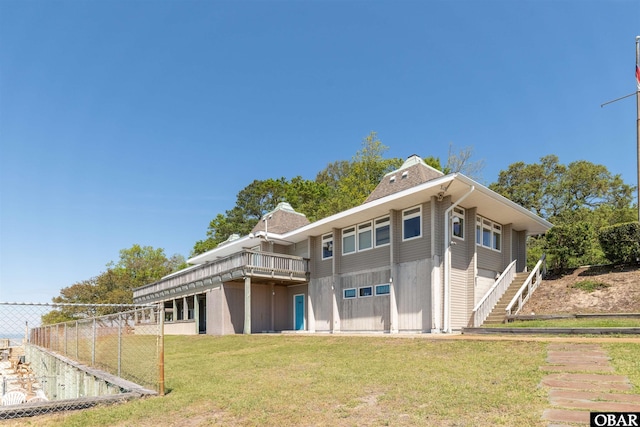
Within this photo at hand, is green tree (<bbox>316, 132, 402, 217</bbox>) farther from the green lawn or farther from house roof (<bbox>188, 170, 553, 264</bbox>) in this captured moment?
→ the green lawn

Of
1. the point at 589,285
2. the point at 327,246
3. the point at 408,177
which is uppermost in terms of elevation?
the point at 408,177

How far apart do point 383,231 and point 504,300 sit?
17.7ft

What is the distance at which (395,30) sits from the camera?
877 inches

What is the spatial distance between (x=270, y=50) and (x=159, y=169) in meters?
11.2

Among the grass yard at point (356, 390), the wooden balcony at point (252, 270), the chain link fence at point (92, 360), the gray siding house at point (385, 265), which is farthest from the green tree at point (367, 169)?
the grass yard at point (356, 390)

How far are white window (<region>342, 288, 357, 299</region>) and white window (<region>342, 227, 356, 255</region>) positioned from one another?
1.61 meters

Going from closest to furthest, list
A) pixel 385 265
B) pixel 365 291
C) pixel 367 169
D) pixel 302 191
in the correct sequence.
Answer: pixel 385 265
pixel 365 291
pixel 367 169
pixel 302 191

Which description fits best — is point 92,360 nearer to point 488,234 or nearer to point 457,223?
point 457,223

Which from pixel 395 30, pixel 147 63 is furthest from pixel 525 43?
pixel 147 63

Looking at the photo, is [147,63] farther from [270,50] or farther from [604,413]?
[604,413]

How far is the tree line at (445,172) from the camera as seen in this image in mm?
19000

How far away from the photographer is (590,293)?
1527 cm

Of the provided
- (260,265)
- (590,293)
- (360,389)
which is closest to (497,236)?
(590,293)

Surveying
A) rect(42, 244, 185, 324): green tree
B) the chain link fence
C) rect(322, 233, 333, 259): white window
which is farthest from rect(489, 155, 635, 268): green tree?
rect(42, 244, 185, 324): green tree
